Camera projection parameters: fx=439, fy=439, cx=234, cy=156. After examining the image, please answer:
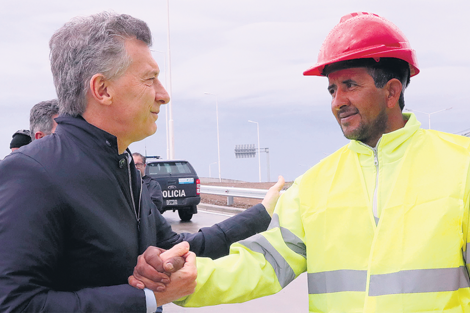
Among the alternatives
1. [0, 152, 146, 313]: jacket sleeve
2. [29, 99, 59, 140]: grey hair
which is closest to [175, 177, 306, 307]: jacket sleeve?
[0, 152, 146, 313]: jacket sleeve

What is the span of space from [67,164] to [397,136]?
5.14 ft

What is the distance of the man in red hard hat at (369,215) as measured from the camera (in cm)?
197

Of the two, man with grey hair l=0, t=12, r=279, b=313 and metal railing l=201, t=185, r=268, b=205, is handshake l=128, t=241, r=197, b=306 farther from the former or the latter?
metal railing l=201, t=185, r=268, b=205

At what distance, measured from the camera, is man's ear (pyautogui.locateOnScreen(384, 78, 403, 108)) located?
2.42m

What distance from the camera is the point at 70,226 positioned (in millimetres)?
1673

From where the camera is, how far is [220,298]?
7.42 ft

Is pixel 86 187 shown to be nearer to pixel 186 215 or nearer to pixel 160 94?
pixel 160 94

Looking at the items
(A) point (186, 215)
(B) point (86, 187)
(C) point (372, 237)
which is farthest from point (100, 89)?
(A) point (186, 215)

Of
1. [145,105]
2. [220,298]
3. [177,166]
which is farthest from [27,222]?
[177,166]

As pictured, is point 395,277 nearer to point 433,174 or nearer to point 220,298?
point 433,174

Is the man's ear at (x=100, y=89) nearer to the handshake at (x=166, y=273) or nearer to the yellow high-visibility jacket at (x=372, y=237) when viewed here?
the handshake at (x=166, y=273)

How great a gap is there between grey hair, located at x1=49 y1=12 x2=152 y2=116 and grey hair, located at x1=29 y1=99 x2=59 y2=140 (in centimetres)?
264

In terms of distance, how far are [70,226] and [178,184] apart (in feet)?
41.0

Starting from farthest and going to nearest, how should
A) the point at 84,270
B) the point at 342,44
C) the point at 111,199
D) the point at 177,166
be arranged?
the point at 177,166 < the point at 342,44 < the point at 111,199 < the point at 84,270
